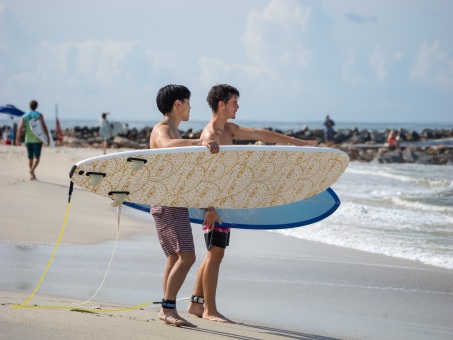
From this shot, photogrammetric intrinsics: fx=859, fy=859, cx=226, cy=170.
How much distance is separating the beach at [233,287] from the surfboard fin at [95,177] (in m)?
0.74

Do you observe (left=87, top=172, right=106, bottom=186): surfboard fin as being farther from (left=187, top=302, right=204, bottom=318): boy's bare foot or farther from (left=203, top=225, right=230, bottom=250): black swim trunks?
(left=187, top=302, right=204, bottom=318): boy's bare foot

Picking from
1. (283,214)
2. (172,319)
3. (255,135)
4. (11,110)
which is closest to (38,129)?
(283,214)

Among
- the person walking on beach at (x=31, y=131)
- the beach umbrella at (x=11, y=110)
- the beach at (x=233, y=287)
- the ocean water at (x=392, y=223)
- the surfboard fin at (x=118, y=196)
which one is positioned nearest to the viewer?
the beach at (x=233, y=287)

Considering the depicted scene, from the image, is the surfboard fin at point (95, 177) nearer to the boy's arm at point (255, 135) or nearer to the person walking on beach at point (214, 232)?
the person walking on beach at point (214, 232)

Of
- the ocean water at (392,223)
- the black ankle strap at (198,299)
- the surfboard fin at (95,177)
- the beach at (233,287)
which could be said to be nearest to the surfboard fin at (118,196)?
the surfboard fin at (95,177)

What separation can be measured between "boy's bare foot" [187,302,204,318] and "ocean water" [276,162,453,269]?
135 inches

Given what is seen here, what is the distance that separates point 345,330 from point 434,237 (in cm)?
502

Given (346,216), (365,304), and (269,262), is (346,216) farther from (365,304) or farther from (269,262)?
(365,304)

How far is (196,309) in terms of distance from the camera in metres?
5.27

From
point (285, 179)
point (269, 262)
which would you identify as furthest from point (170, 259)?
point (269, 262)

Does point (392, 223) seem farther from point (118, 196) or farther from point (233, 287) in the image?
point (118, 196)

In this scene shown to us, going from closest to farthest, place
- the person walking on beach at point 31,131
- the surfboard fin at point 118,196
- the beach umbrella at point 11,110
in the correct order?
1. the surfboard fin at point 118,196
2. the person walking on beach at point 31,131
3. the beach umbrella at point 11,110

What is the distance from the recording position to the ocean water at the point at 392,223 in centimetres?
890

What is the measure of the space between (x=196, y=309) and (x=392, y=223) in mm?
6345
